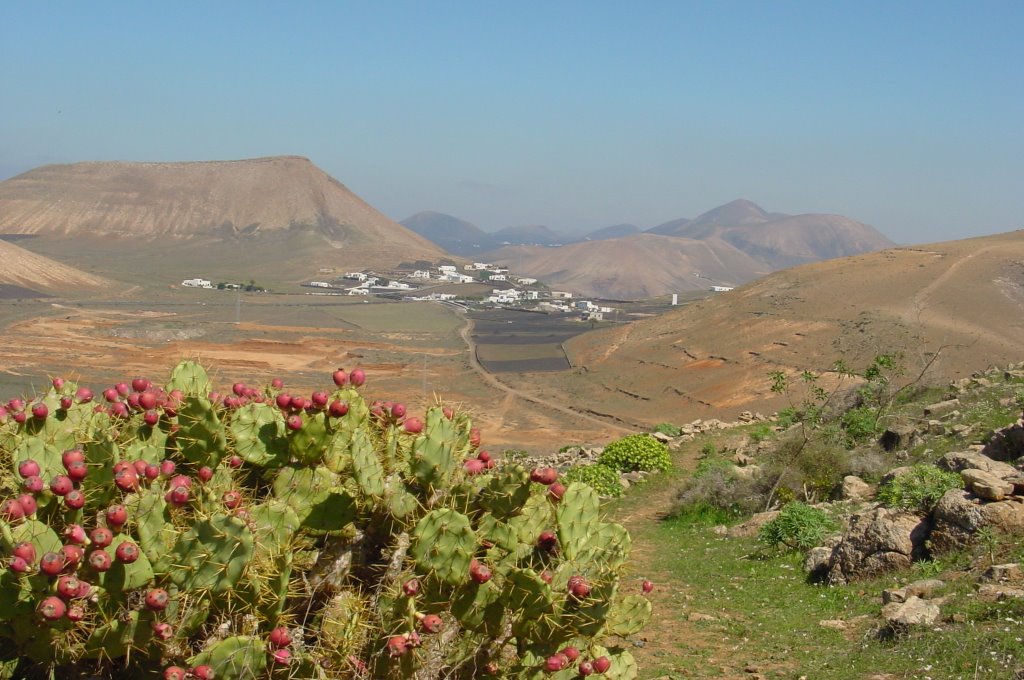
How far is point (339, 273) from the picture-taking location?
4582 inches

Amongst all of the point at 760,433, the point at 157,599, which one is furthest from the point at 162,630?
the point at 760,433

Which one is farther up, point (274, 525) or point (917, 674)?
point (274, 525)

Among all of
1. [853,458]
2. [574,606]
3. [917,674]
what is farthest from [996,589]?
[853,458]

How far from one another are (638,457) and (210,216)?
446 feet

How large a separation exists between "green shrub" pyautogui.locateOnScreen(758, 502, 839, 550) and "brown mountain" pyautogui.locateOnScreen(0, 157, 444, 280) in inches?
4234

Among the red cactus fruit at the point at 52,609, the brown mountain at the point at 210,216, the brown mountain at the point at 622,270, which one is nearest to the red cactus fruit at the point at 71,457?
the red cactus fruit at the point at 52,609

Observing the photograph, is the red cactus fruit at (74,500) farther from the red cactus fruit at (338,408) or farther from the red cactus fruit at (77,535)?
the red cactus fruit at (338,408)

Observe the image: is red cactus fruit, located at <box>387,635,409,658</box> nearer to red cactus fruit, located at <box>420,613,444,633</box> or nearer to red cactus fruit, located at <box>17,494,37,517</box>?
red cactus fruit, located at <box>420,613,444,633</box>

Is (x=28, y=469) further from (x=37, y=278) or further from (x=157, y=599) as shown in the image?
(x=37, y=278)

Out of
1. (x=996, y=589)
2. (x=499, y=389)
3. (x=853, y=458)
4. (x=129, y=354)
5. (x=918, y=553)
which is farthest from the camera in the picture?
(x=129, y=354)

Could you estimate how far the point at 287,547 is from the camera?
15.8 ft

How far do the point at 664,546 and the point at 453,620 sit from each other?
25.2 ft

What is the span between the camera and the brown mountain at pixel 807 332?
3638cm

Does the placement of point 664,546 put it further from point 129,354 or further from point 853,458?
point 129,354
